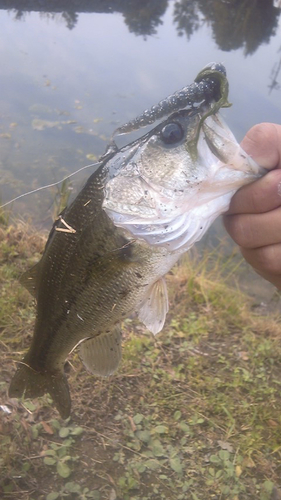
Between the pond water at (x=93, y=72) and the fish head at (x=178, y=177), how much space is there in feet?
11.8

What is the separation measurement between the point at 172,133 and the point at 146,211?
0.26 meters

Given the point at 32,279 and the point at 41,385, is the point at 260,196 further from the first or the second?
the point at 41,385

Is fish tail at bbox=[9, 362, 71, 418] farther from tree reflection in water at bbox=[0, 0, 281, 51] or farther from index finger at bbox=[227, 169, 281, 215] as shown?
tree reflection in water at bbox=[0, 0, 281, 51]

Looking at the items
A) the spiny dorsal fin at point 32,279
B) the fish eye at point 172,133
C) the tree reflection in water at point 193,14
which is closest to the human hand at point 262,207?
the fish eye at point 172,133

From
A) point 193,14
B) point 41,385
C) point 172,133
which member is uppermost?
point 193,14

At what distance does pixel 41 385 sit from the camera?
1.90 m

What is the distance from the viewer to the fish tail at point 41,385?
1884 millimetres

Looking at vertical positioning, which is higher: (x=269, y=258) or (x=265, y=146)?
(x=265, y=146)

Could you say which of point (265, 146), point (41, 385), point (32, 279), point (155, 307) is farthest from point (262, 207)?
point (41, 385)

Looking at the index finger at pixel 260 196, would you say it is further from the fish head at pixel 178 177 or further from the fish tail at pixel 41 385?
the fish tail at pixel 41 385

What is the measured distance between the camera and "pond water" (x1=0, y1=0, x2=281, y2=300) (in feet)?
19.4

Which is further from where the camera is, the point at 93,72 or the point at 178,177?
the point at 93,72

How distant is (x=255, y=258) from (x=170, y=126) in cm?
57

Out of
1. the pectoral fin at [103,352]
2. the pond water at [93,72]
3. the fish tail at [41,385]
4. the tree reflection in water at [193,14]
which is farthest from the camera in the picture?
the tree reflection in water at [193,14]
